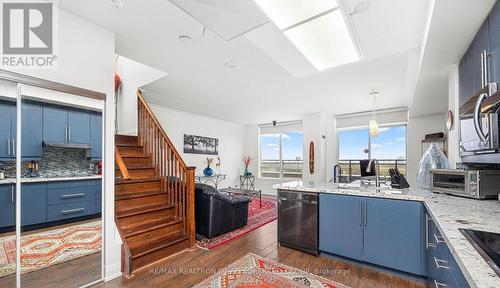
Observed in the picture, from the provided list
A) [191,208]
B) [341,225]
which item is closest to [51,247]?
[191,208]

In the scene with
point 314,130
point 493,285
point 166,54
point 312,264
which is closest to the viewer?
point 493,285

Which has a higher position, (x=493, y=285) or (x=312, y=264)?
(x=493, y=285)

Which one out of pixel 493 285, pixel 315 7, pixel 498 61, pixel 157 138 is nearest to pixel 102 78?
pixel 157 138

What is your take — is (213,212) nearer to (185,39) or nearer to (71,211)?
(71,211)

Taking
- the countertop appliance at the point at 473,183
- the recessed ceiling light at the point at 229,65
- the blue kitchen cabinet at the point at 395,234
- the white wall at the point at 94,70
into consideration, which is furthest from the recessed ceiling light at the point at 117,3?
the countertop appliance at the point at 473,183

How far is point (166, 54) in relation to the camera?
2.81 metres

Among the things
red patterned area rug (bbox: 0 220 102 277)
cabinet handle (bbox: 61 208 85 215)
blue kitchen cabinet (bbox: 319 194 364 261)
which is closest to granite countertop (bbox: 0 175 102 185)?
cabinet handle (bbox: 61 208 85 215)

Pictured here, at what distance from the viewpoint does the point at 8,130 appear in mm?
1812

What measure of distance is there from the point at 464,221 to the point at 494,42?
3.97 ft

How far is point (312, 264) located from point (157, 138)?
10.3ft

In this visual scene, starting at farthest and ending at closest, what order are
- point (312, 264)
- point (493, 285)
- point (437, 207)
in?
1. point (312, 264)
2. point (437, 207)
3. point (493, 285)

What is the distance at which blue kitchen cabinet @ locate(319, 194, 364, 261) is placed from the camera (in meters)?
2.53

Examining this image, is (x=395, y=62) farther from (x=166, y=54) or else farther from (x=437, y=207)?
(x=166, y=54)

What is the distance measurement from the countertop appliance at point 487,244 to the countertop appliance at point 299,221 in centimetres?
175
